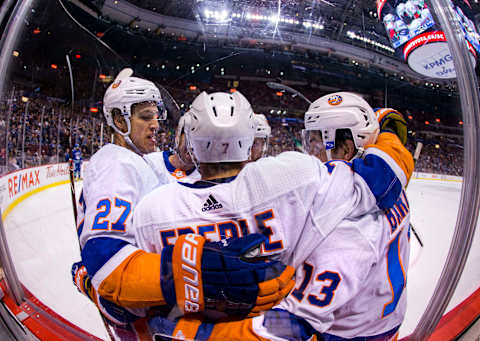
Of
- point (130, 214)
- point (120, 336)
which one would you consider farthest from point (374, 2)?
point (120, 336)

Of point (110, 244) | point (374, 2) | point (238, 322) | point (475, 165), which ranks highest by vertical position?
point (374, 2)

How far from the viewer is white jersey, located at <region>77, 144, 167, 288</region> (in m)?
0.51

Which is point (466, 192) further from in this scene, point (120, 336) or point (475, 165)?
point (120, 336)

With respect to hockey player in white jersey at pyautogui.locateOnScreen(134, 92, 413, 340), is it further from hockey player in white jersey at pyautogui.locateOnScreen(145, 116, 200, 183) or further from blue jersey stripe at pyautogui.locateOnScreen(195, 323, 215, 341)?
hockey player in white jersey at pyautogui.locateOnScreen(145, 116, 200, 183)

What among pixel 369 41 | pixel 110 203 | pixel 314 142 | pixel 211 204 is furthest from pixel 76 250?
pixel 369 41

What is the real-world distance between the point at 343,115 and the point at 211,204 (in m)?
0.40

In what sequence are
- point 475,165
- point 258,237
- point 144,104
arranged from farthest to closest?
point 144,104 → point 475,165 → point 258,237

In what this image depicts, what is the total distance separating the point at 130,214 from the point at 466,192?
0.75 meters

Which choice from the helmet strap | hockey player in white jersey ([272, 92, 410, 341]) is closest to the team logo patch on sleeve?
hockey player in white jersey ([272, 92, 410, 341])

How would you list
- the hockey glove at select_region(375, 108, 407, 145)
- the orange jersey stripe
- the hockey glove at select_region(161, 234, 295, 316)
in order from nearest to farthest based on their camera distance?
the hockey glove at select_region(161, 234, 295, 316)
the orange jersey stripe
the hockey glove at select_region(375, 108, 407, 145)

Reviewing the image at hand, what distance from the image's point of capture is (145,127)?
2.26 ft

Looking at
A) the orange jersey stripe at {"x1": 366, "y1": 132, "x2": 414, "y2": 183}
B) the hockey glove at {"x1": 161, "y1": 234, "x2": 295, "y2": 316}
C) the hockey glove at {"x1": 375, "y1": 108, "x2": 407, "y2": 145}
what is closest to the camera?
the hockey glove at {"x1": 161, "y1": 234, "x2": 295, "y2": 316}

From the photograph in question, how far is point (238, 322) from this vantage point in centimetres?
51

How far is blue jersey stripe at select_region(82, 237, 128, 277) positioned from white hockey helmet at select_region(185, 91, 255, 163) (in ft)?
0.77
